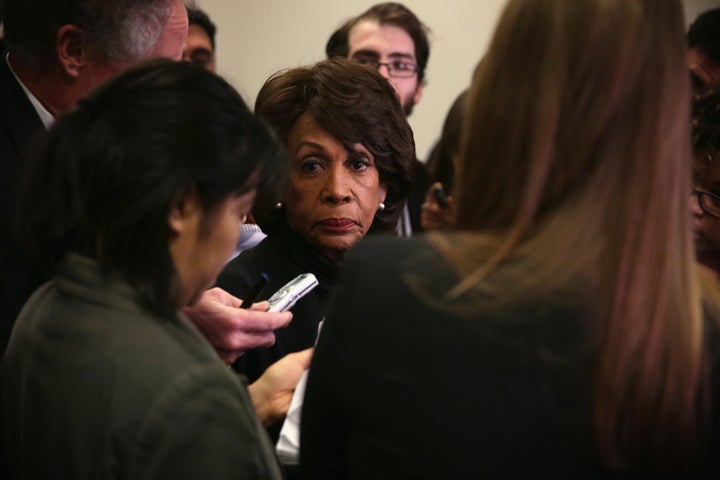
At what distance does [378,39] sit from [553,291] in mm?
2549

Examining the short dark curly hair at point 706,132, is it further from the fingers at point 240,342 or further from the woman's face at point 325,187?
the fingers at point 240,342

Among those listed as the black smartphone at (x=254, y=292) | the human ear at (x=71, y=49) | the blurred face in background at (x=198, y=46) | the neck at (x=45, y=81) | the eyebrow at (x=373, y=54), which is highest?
the human ear at (x=71, y=49)

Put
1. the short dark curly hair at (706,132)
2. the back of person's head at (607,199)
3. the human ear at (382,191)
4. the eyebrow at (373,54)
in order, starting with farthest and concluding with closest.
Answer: the eyebrow at (373,54) → the human ear at (382,191) → the short dark curly hair at (706,132) → the back of person's head at (607,199)

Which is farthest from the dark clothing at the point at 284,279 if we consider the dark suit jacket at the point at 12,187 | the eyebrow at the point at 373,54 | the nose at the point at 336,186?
the eyebrow at the point at 373,54

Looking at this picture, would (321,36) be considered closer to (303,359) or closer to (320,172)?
(320,172)

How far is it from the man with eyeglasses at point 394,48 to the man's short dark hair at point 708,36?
968 millimetres

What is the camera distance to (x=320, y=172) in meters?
1.73

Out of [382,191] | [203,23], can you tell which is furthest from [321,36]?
[382,191]

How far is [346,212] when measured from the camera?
1.73 metres

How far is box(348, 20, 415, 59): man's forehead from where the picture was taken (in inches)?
127

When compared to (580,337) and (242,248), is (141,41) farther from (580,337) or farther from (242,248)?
(580,337)

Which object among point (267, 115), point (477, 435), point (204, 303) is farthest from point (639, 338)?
point (267, 115)

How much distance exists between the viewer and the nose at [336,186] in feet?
5.60

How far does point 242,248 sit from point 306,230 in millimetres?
294
